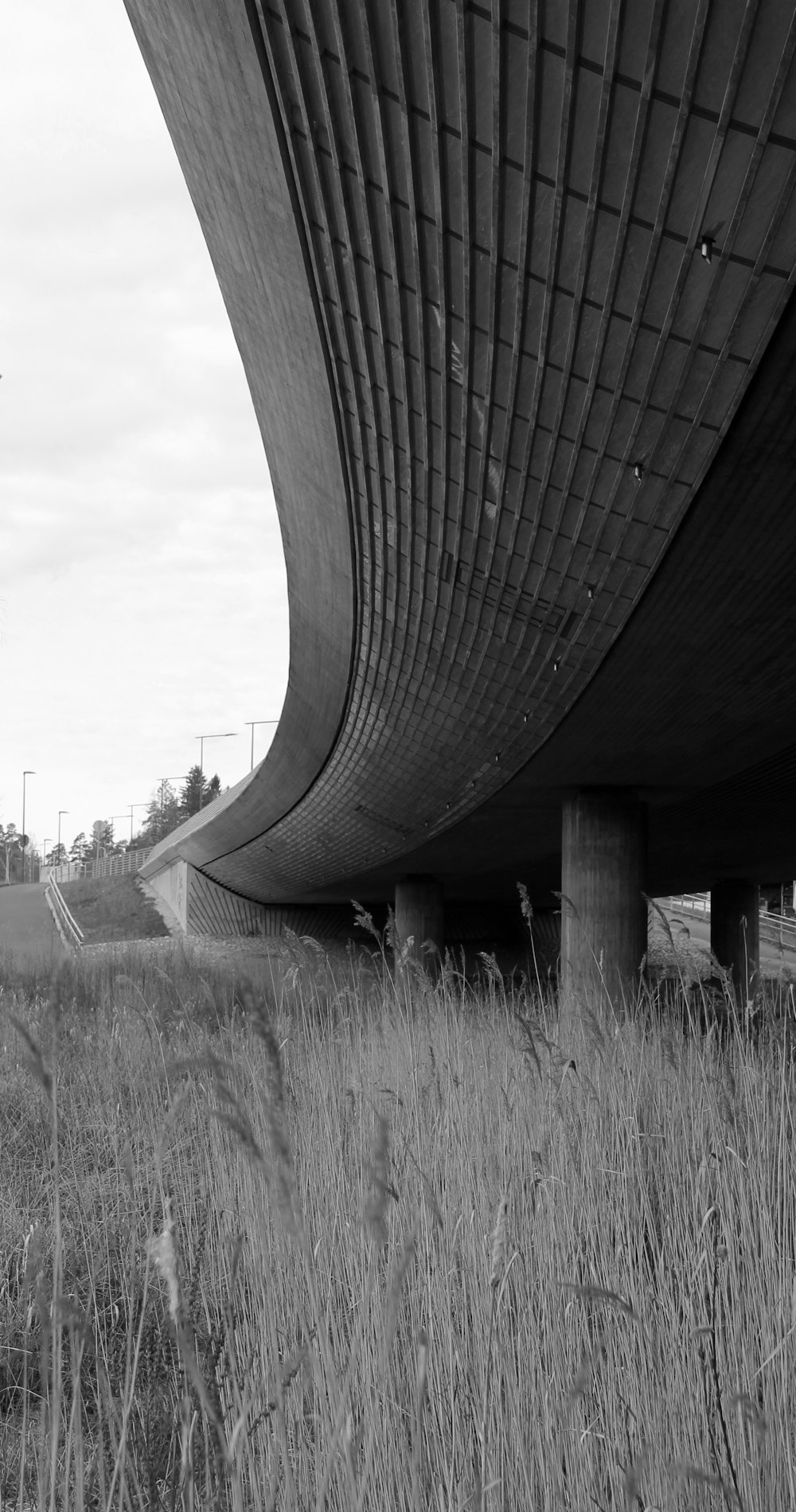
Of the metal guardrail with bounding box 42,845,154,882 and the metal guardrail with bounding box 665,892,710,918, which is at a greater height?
the metal guardrail with bounding box 42,845,154,882

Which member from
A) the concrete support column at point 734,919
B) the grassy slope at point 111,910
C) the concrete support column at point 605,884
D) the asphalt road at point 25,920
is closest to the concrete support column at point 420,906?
the concrete support column at point 734,919

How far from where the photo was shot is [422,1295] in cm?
249

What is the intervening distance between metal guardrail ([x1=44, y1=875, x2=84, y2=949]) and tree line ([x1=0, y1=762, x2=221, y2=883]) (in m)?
32.3

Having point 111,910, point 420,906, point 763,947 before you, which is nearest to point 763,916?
point 763,947

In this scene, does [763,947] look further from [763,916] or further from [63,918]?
[63,918]

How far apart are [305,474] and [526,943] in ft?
85.2

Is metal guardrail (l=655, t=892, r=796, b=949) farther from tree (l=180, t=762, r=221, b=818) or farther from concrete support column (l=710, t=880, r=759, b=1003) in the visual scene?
tree (l=180, t=762, r=221, b=818)

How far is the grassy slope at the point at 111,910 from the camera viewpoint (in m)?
34.9

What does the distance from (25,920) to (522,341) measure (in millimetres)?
33834

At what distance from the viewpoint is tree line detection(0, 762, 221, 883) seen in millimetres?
85312

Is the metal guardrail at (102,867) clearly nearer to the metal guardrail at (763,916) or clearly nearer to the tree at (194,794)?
the tree at (194,794)

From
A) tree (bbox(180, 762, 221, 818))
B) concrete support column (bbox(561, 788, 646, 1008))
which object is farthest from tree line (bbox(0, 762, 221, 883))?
concrete support column (bbox(561, 788, 646, 1008))

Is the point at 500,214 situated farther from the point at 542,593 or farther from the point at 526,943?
the point at 526,943

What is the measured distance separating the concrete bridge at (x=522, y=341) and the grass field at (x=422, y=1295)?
3.05 metres
